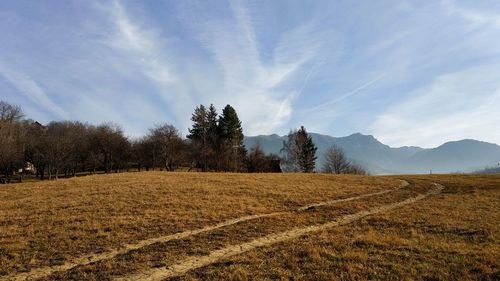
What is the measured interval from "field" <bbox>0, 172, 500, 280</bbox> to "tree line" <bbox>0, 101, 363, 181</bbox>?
5938 centimetres

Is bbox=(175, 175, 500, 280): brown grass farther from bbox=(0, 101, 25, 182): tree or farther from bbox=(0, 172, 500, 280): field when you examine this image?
bbox=(0, 101, 25, 182): tree

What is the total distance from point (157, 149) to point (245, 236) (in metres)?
83.3

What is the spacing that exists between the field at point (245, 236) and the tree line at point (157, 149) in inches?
2338

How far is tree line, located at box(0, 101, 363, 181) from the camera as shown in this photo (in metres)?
88.7

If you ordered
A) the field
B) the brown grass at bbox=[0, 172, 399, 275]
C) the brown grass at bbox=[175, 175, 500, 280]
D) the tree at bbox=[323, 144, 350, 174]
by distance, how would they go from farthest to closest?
the tree at bbox=[323, 144, 350, 174]
the brown grass at bbox=[0, 172, 399, 275]
the field
the brown grass at bbox=[175, 175, 500, 280]

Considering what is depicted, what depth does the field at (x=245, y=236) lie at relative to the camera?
521 inches

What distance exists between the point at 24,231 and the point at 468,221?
2805cm

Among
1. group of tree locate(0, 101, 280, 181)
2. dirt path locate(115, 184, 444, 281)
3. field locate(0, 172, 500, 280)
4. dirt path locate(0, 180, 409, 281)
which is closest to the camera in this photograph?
dirt path locate(115, 184, 444, 281)

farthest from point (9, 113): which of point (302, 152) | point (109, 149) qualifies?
point (302, 152)

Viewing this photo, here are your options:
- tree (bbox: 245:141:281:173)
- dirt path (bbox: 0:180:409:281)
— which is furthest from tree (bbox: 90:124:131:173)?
dirt path (bbox: 0:180:409:281)

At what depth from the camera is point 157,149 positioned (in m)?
98.0

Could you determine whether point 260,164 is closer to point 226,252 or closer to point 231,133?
point 231,133

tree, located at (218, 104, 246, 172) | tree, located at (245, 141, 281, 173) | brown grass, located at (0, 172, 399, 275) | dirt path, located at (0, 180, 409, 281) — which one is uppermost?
tree, located at (218, 104, 246, 172)

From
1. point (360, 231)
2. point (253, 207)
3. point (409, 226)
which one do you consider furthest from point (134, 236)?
point (409, 226)
